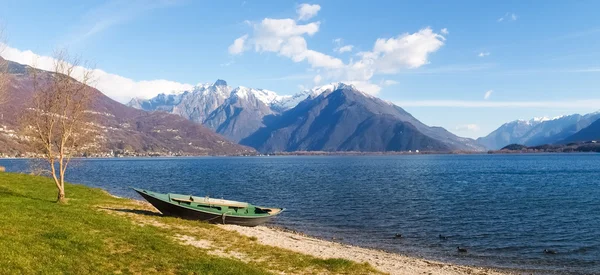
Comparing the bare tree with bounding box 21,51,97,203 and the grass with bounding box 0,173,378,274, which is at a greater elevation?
the bare tree with bounding box 21,51,97,203

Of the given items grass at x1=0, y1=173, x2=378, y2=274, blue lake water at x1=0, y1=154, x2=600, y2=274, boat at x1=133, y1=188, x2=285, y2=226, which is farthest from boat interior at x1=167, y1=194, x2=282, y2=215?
grass at x1=0, y1=173, x2=378, y2=274

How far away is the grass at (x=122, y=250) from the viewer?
706 inches

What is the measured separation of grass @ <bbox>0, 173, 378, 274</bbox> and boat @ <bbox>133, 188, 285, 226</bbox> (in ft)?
17.0

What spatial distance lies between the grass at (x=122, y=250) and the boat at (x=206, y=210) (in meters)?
5.17

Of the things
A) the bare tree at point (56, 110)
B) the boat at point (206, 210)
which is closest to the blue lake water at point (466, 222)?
the boat at point (206, 210)

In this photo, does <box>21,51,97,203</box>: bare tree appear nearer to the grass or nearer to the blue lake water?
the grass

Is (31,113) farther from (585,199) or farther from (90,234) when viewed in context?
(585,199)

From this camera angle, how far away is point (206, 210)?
1469 inches

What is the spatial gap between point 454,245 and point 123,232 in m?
28.4

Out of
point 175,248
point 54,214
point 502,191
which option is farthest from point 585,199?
point 54,214

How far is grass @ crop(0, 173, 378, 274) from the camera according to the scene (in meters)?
17.9

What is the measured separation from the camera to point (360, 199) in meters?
74.8

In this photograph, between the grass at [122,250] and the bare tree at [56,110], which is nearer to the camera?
the grass at [122,250]

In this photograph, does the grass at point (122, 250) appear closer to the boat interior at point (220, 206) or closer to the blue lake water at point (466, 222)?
the boat interior at point (220, 206)
